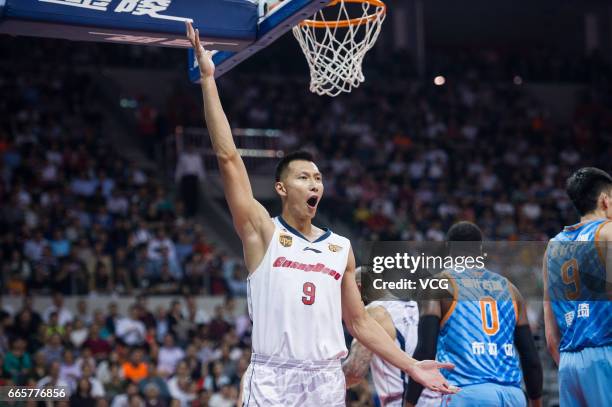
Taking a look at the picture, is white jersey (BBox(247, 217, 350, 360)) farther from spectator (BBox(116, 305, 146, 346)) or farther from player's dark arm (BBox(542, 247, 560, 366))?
spectator (BBox(116, 305, 146, 346))

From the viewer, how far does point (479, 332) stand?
584 centimetres

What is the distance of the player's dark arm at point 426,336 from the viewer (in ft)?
18.7

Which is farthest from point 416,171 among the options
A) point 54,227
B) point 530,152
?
point 54,227

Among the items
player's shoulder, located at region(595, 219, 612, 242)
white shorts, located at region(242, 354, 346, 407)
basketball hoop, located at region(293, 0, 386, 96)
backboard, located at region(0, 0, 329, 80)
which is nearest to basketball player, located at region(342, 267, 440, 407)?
white shorts, located at region(242, 354, 346, 407)

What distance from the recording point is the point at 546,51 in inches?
1167

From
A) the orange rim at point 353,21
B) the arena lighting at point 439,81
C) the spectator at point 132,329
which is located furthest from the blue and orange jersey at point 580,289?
the arena lighting at point 439,81

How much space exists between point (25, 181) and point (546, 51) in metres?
19.9

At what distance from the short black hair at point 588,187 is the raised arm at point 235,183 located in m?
2.19

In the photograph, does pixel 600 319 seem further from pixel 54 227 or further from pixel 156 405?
pixel 54 227

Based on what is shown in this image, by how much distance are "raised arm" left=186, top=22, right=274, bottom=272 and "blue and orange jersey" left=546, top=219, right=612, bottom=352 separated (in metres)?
2.16

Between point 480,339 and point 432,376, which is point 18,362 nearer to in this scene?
point 480,339

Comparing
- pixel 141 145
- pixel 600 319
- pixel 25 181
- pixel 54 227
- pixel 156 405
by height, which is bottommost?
pixel 156 405

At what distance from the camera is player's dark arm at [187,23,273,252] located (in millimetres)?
4797

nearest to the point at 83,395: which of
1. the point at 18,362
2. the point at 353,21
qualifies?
the point at 18,362
